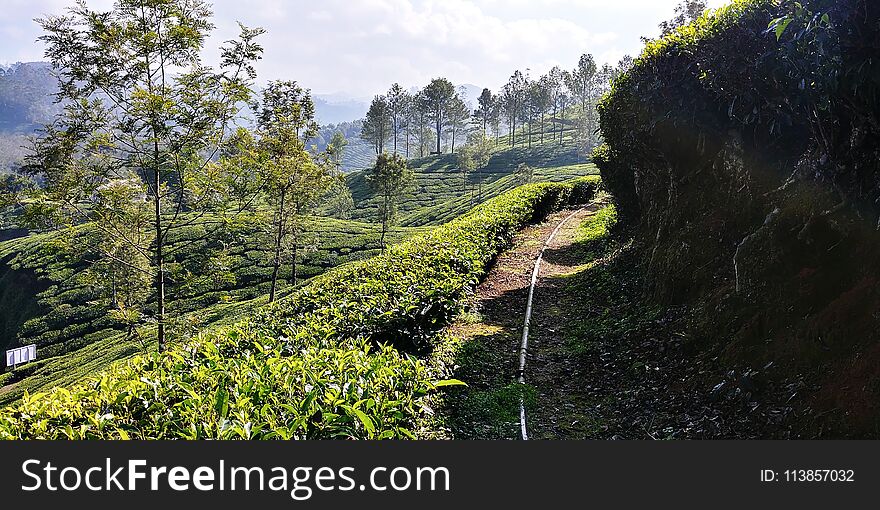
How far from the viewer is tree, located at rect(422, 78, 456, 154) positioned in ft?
372

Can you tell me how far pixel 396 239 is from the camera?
4597 centimetres

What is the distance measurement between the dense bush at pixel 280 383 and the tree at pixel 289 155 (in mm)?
15678

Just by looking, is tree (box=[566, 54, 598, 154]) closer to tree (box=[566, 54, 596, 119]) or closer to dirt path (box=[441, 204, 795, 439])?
tree (box=[566, 54, 596, 119])

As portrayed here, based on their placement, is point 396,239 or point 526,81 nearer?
point 396,239

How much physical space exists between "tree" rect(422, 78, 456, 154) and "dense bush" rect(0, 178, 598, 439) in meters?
107

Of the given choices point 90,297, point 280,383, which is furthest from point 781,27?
point 90,297

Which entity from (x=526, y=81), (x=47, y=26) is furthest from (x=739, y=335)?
(x=526, y=81)

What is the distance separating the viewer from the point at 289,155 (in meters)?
24.3

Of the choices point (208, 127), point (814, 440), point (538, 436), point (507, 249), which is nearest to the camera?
point (814, 440)

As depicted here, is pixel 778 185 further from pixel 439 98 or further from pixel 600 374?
pixel 439 98

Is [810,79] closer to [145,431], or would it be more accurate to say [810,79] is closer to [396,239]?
[145,431]

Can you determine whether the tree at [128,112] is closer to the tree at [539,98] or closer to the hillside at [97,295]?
the hillside at [97,295]

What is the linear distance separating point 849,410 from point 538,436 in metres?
2.98

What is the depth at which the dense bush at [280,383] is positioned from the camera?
3717 mm
